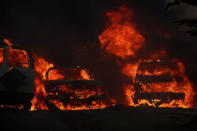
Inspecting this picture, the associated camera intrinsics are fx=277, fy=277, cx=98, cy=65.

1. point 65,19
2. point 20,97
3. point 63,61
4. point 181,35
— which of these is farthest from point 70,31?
point 20,97

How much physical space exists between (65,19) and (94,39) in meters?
2.27

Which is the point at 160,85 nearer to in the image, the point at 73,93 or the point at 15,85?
the point at 73,93

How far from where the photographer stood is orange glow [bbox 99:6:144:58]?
47.8ft

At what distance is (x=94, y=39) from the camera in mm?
15750

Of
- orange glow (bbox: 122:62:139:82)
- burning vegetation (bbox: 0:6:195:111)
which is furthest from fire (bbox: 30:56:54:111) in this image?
orange glow (bbox: 122:62:139:82)

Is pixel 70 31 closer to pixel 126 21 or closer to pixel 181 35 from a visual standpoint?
pixel 126 21

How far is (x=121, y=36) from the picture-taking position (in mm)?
14797

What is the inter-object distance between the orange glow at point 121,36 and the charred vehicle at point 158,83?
268cm

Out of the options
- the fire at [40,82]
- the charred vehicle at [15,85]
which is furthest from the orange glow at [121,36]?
the charred vehicle at [15,85]

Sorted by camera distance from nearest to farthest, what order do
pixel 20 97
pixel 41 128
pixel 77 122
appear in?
pixel 41 128
pixel 77 122
pixel 20 97

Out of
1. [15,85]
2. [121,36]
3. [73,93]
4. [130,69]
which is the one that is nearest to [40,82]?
[130,69]

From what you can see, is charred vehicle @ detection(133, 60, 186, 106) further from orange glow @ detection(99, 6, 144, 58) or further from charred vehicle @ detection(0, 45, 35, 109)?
charred vehicle @ detection(0, 45, 35, 109)

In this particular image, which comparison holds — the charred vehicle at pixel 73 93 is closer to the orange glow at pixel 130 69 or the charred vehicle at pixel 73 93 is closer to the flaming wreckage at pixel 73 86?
the flaming wreckage at pixel 73 86

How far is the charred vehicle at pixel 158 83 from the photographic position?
11.1 meters
